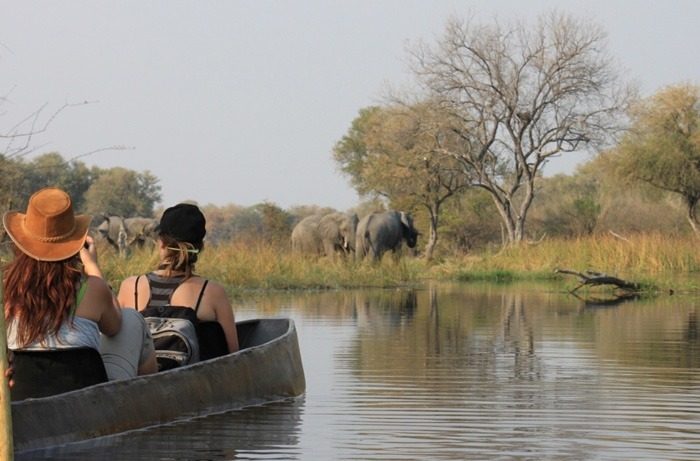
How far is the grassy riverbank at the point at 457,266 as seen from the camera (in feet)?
85.7

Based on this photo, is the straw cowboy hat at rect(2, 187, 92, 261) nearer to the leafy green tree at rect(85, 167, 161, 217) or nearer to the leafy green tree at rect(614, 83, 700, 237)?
the leafy green tree at rect(614, 83, 700, 237)

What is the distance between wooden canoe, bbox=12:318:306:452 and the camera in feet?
23.4

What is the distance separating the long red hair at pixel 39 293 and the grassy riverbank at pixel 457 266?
563 inches

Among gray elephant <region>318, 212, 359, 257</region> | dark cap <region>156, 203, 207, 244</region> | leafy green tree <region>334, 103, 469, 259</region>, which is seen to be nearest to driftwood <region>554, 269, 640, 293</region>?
gray elephant <region>318, 212, 359, 257</region>

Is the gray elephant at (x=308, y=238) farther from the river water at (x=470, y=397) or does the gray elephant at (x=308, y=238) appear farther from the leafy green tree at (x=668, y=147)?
the river water at (x=470, y=397)

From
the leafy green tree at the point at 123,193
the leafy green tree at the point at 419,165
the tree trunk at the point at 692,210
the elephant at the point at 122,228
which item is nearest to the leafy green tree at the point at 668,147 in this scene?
the tree trunk at the point at 692,210

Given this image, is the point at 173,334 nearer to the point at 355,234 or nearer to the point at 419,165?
the point at 355,234

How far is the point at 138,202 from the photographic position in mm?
70938

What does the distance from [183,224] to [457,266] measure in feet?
95.1

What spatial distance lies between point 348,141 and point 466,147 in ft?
74.4

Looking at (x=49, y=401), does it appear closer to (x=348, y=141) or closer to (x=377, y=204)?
(x=377, y=204)

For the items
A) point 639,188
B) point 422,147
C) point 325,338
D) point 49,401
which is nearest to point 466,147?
point 422,147

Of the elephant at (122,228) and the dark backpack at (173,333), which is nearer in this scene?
the dark backpack at (173,333)

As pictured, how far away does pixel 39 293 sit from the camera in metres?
7.12
